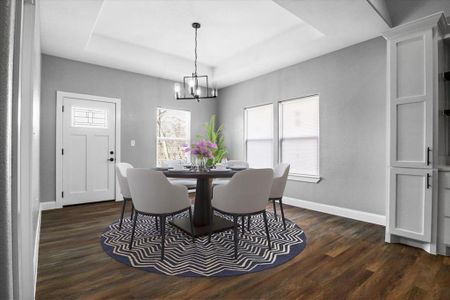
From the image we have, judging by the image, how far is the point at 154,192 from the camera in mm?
2137

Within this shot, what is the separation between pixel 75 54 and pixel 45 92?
82cm

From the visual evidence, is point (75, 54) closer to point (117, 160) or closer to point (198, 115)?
point (117, 160)

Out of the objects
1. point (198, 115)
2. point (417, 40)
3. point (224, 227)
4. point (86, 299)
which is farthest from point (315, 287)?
point (198, 115)

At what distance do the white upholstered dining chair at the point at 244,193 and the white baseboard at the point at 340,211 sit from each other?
197 centimetres

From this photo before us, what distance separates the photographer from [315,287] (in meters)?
1.72

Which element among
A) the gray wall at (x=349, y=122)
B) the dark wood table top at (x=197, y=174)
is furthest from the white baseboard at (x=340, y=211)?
the dark wood table top at (x=197, y=174)

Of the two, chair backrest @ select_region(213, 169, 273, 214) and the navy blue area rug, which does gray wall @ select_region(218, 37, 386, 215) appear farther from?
chair backrest @ select_region(213, 169, 273, 214)

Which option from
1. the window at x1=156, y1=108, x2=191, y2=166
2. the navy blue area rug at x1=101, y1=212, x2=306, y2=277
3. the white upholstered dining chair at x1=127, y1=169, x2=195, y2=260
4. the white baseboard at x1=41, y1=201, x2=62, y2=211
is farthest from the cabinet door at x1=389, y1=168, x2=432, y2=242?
the white baseboard at x1=41, y1=201, x2=62, y2=211

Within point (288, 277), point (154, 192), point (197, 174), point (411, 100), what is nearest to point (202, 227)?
point (197, 174)

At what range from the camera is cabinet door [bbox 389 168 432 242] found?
2318 mm

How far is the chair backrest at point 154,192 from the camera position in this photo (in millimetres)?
2119

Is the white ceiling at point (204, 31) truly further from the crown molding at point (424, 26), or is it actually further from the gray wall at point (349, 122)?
the crown molding at point (424, 26)

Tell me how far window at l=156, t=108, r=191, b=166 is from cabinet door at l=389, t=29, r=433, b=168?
384 cm

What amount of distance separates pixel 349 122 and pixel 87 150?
457cm
